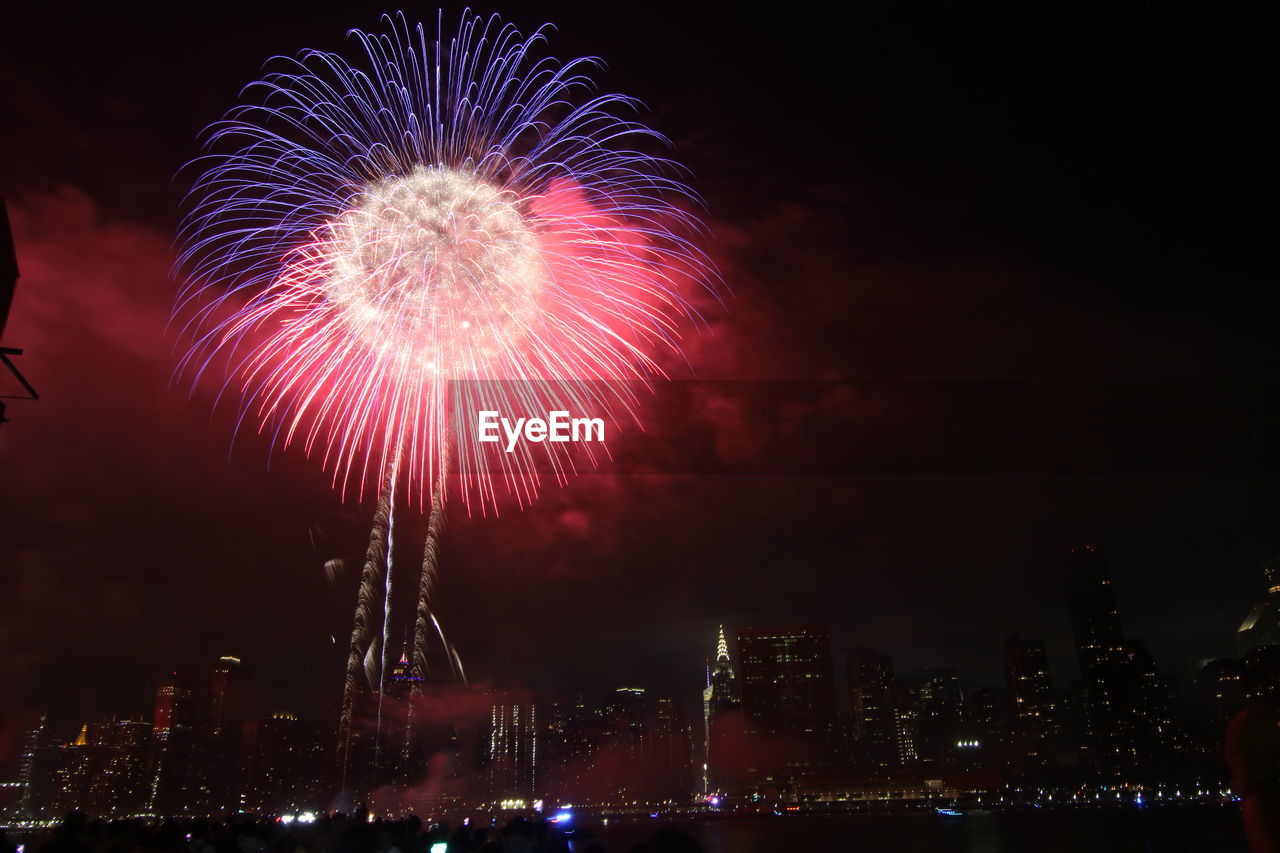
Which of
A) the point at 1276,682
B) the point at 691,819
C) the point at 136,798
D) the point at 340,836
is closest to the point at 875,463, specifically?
the point at 1276,682

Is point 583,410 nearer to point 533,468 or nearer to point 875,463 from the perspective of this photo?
point 533,468

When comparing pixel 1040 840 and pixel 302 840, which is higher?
pixel 302 840

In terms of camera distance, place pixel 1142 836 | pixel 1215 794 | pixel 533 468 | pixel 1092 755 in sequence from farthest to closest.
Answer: pixel 1092 755 → pixel 1215 794 → pixel 1142 836 → pixel 533 468

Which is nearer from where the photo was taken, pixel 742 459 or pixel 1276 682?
pixel 1276 682

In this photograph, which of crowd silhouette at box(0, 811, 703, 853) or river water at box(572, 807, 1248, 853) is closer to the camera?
crowd silhouette at box(0, 811, 703, 853)

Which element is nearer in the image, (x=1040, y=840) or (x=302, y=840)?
(x=302, y=840)

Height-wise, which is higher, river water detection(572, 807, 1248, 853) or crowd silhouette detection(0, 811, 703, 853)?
crowd silhouette detection(0, 811, 703, 853)

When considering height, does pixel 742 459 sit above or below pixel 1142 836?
above

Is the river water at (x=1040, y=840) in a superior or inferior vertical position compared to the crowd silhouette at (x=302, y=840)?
inferior

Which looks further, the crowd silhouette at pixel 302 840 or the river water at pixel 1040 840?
the river water at pixel 1040 840

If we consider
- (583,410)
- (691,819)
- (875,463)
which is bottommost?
(691,819)

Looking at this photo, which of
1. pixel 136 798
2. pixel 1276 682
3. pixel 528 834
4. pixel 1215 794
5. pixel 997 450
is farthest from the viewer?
pixel 1215 794
